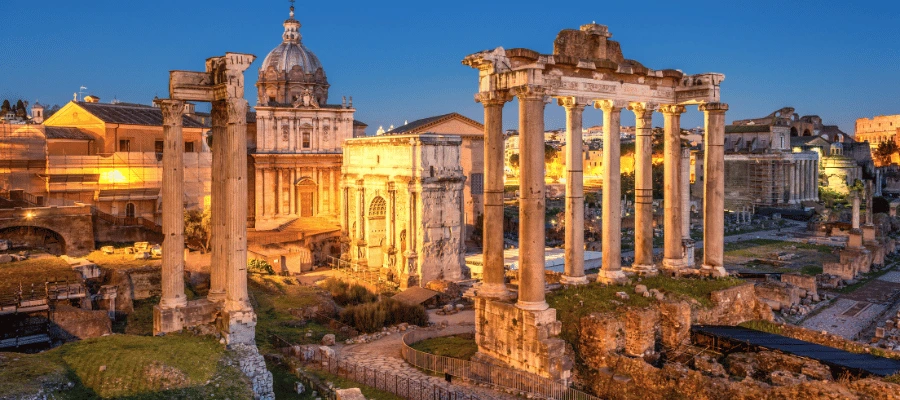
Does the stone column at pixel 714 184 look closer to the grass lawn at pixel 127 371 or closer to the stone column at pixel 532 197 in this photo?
the stone column at pixel 532 197

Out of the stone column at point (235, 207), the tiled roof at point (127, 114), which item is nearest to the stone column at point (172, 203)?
the stone column at point (235, 207)

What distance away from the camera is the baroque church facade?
42.8 metres

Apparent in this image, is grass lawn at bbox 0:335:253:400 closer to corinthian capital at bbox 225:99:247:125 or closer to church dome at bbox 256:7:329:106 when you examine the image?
corinthian capital at bbox 225:99:247:125

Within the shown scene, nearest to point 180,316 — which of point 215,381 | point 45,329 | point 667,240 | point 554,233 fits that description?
point 215,381

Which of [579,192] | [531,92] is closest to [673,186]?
[579,192]

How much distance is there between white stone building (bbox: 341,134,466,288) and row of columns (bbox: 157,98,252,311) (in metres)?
16.3

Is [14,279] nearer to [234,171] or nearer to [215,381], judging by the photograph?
[234,171]

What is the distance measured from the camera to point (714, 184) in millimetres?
20172

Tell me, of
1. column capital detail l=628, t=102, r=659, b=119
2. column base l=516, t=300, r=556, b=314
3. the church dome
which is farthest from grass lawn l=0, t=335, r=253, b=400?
the church dome

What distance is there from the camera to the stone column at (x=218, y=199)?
679 inches

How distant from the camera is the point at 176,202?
56.2ft

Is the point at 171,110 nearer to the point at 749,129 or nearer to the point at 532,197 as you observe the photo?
the point at 532,197

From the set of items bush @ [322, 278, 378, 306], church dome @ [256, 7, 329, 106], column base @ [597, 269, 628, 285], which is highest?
church dome @ [256, 7, 329, 106]

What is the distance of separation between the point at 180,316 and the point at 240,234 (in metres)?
2.46
